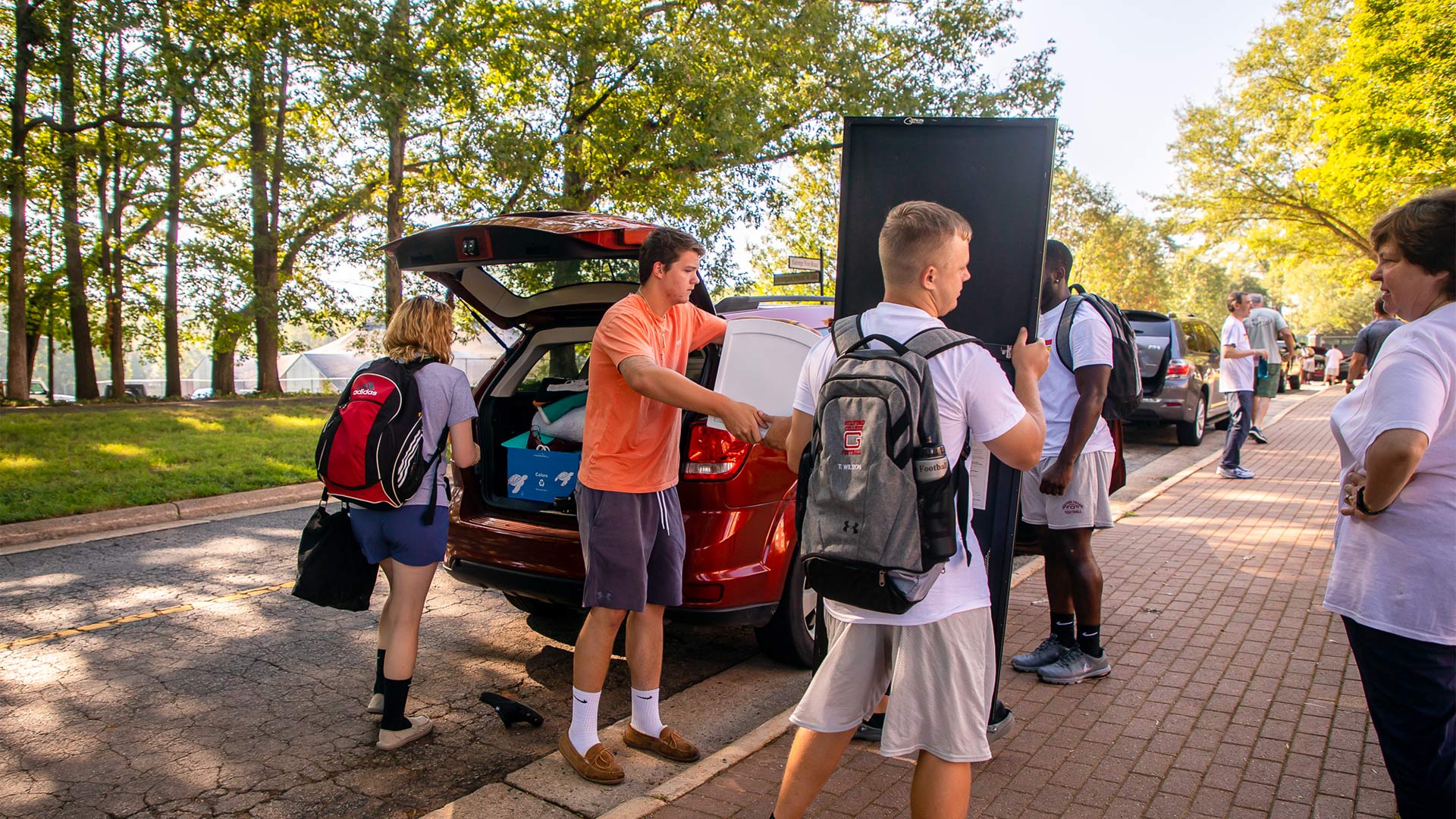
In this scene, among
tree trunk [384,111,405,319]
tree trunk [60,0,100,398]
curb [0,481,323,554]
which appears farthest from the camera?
tree trunk [384,111,405,319]

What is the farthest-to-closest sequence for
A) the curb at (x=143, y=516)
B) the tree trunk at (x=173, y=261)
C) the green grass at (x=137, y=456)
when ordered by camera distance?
the tree trunk at (x=173, y=261), the green grass at (x=137, y=456), the curb at (x=143, y=516)

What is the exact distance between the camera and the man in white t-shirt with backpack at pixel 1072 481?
13.1 ft

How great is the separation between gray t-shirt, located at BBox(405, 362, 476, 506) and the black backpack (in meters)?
2.47

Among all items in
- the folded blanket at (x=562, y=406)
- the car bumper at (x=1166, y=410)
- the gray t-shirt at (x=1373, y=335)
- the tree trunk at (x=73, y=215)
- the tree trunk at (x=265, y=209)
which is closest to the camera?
the folded blanket at (x=562, y=406)

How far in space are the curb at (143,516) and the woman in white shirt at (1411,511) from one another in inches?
318

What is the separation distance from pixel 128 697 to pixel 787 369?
3.21 m

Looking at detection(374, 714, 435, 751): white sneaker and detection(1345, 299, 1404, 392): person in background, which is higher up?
detection(1345, 299, 1404, 392): person in background

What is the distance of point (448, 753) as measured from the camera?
12.2ft

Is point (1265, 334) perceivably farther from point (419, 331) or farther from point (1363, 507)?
point (419, 331)

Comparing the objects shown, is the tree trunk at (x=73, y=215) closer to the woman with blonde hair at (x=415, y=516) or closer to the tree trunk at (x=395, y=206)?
the tree trunk at (x=395, y=206)

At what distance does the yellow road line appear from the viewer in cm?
484

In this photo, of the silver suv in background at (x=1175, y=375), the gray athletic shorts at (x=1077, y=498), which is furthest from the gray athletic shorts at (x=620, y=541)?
the silver suv in background at (x=1175, y=375)

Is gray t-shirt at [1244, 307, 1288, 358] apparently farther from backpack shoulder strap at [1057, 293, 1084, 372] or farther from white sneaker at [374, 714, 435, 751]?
white sneaker at [374, 714, 435, 751]

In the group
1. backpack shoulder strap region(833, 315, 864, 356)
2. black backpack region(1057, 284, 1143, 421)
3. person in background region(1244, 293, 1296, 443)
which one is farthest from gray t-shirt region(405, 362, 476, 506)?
person in background region(1244, 293, 1296, 443)
